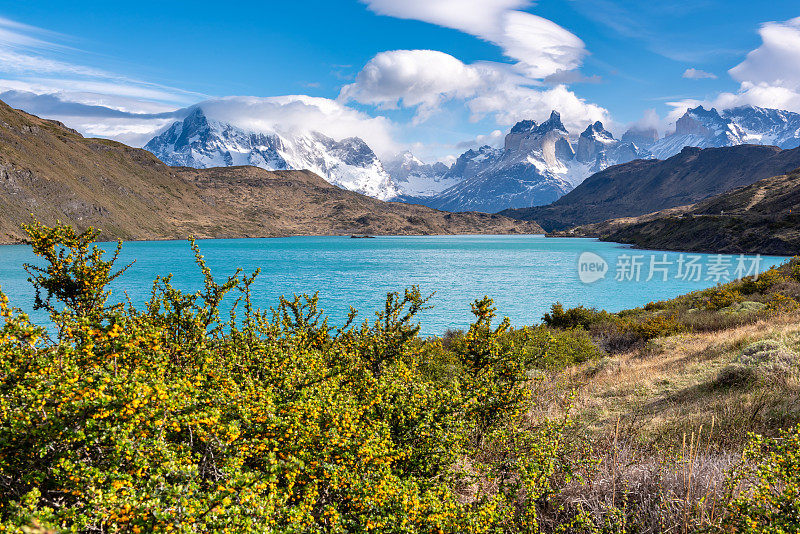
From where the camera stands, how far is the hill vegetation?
3.92m

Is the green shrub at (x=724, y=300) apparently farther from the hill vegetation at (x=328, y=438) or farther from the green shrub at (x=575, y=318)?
the hill vegetation at (x=328, y=438)

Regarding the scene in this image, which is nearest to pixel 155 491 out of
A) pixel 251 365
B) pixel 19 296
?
pixel 251 365

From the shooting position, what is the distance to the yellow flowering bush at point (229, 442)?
377 cm

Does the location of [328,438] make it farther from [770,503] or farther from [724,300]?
[724,300]

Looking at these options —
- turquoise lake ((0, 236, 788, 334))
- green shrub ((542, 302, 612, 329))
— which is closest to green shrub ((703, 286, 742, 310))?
green shrub ((542, 302, 612, 329))

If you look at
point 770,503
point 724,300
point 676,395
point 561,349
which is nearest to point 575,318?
point 724,300

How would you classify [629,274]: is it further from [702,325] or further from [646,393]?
[646,393]

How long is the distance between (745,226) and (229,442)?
6137 inches

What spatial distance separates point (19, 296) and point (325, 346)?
63.7m

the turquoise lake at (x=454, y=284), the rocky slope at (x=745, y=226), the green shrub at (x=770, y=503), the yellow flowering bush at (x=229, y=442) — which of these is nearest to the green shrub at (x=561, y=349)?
the yellow flowering bush at (x=229, y=442)

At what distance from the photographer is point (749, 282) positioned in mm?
32000

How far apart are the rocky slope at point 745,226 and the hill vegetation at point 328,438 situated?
123m

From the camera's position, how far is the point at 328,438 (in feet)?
17.1

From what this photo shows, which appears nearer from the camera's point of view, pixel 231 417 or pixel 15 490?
pixel 15 490
